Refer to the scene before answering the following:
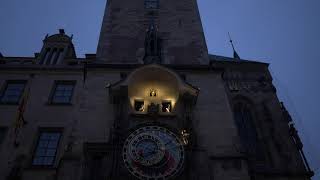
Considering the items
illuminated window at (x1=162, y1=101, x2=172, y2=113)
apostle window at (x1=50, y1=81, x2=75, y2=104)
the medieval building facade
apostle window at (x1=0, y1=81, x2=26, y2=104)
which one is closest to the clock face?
the medieval building facade

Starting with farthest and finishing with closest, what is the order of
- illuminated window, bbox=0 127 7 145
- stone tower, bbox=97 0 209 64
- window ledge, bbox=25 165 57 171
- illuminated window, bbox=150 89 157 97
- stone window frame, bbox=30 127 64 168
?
1. stone tower, bbox=97 0 209 64
2. illuminated window, bbox=0 127 7 145
3. stone window frame, bbox=30 127 64 168
4. window ledge, bbox=25 165 57 171
5. illuminated window, bbox=150 89 157 97

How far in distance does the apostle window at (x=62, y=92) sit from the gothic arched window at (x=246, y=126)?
10589mm

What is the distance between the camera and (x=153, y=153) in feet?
50.1

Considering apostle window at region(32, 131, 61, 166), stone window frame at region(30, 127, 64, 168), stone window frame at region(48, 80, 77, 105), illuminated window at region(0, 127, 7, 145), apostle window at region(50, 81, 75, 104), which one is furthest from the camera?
apostle window at region(50, 81, 75, 104)

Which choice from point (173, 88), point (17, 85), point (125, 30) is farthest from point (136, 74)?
point (17, 85)

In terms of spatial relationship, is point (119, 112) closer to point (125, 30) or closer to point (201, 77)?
point (201, 77)

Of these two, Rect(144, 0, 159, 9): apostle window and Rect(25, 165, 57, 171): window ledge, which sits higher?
Rect(144, 0, 159, 9): apostle window

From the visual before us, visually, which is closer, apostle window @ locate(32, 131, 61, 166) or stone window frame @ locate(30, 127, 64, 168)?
stone window frame @ locate(30, 127, 64, 168)

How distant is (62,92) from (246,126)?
11727 millimetres

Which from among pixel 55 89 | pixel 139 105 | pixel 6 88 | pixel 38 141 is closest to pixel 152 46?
pixel 139 105

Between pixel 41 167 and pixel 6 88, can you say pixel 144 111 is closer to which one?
pixel 41 167

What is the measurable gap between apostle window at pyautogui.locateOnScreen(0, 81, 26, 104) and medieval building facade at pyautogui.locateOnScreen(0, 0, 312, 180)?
62mm

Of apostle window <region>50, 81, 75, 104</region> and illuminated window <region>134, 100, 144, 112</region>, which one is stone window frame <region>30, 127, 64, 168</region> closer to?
apostle window <region>50, 81, 75, 104</region>

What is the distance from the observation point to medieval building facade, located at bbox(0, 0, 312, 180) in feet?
51.2
